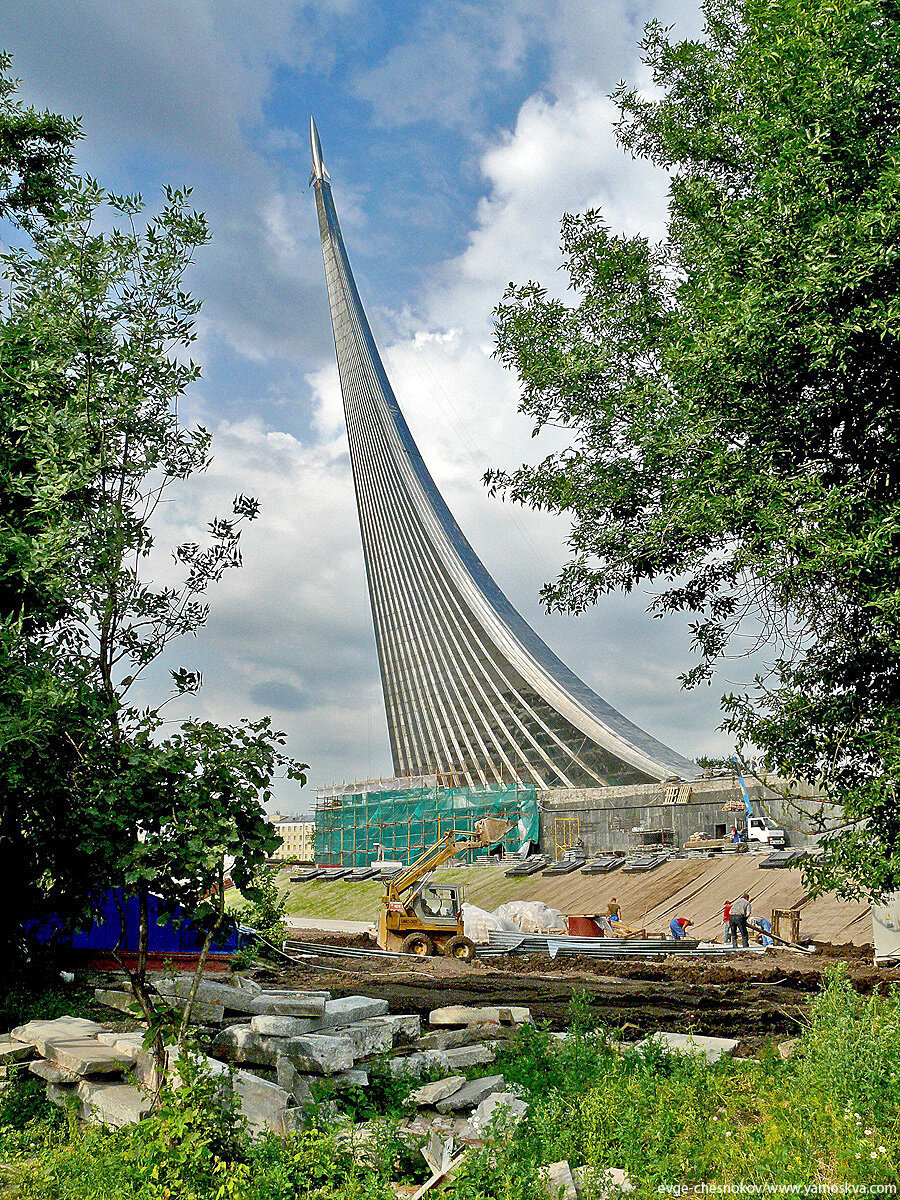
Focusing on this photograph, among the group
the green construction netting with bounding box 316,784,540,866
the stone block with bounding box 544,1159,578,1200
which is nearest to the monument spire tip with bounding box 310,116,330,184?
the green construction netting with bounding box 316,784,540,866

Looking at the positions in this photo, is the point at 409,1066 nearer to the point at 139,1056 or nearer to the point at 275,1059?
the point at 275,1059

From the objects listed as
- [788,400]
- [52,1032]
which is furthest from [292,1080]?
[788,400]

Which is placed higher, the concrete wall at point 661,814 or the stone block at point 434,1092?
the concrete wall at point 661,814

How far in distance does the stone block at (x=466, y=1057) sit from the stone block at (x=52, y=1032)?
281cm

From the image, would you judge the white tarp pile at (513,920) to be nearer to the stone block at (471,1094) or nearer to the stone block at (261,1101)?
the stone block at (471,1094)

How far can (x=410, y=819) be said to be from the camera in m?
44.2

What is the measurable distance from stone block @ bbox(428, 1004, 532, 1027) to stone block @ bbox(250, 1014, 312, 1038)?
2.29 m

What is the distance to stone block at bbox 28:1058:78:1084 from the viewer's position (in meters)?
5.76

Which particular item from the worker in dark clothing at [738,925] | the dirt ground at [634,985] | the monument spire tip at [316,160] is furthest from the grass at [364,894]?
the monument spire tip at [316,160]

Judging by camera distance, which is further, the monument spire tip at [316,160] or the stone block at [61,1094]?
the monument spire tip at [316,160]

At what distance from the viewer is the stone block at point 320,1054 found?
17.6 ft

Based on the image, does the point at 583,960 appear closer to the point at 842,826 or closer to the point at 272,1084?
the point at 842,826

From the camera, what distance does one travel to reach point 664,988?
35.3 feet

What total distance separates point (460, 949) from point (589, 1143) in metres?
13.5
